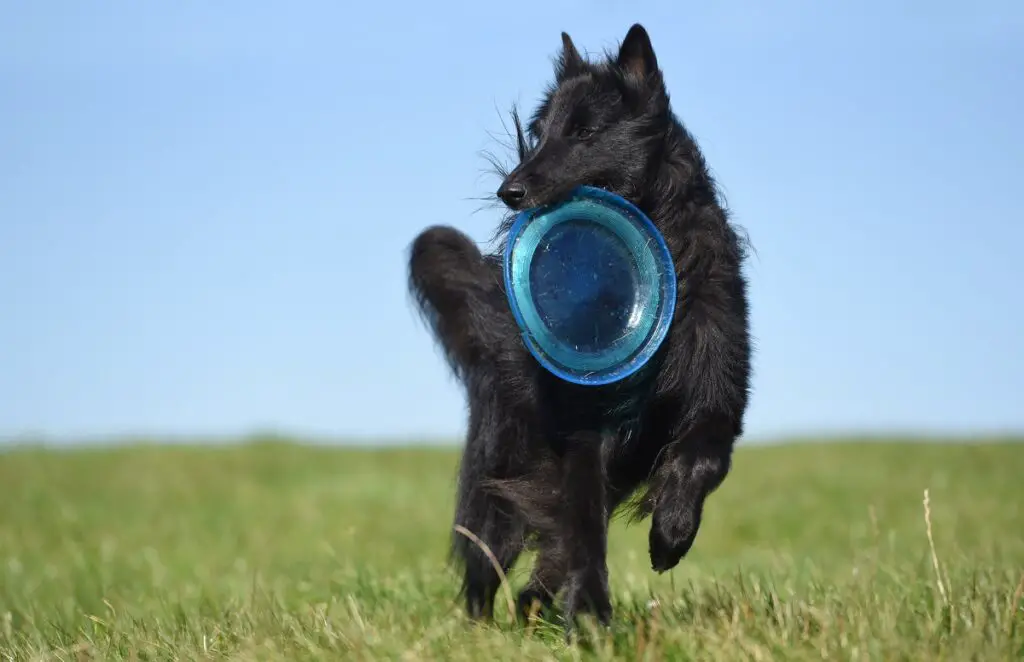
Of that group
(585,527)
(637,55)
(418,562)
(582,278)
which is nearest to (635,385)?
(582,278)

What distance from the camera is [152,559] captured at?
30.3ft

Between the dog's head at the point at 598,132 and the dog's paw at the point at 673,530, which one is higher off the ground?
the dog's head at the point at 598,132

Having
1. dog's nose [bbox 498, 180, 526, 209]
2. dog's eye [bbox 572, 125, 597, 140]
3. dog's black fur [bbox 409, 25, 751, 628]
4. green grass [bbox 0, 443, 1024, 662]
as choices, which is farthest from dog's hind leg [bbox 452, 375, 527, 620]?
dog's eye [bbox 572, 125, 597, 140]

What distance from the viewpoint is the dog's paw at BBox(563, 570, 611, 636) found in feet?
13.8

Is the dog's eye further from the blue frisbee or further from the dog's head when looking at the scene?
the blue frisbee

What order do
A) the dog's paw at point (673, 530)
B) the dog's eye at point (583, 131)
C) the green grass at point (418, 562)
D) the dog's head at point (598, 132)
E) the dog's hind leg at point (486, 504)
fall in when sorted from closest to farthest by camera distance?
1. the green grass at point (418, 562)
2. the dog's paw at point (673, 530)
3. the dog's head at point (598, 132)
4. the dog's eye at point (583, 131)
5. the dog's hind leg at point (486, 504)

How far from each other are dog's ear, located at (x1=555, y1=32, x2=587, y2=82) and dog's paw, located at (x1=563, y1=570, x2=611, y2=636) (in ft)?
6.45

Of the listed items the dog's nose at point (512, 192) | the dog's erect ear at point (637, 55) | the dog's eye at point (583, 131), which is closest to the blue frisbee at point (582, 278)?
the dog's nose at point (512, 192)

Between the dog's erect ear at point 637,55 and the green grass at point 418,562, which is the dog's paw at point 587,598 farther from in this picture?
the dog's erect ear at point 637,55

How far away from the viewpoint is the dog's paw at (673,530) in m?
4.20

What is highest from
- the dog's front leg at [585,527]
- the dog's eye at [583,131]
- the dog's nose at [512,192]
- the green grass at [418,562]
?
the dog's eye at [583,131]

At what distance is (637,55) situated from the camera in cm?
470

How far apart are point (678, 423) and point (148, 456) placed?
12.7 meters

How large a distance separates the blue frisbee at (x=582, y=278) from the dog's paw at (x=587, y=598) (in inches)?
27.8
